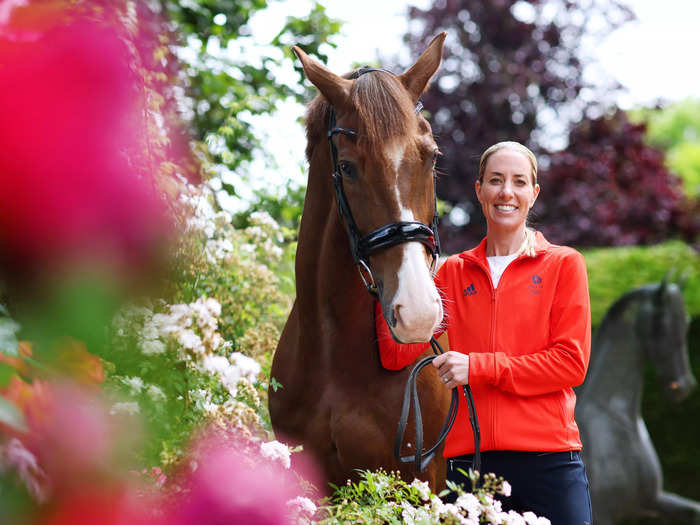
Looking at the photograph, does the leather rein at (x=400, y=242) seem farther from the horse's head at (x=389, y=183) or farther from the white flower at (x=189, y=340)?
the white flower at (x=189, y=340)

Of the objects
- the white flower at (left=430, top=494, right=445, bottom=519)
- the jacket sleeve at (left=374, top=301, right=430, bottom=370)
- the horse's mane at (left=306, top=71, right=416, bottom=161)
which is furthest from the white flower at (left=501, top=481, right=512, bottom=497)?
the horse's mane at (left=306, top=71, right=416, bottom=161)

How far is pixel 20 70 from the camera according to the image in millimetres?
588

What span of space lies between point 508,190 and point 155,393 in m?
1.48

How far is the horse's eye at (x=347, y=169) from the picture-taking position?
220cm

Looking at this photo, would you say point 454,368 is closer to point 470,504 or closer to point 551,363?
point 551,363

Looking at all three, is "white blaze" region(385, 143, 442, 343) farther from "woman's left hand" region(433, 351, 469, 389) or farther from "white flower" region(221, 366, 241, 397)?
"white flower" region(221, 366, 241, 397)

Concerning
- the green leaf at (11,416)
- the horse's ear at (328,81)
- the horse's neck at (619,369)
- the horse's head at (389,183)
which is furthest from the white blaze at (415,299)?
the horse's neck at (619,369)

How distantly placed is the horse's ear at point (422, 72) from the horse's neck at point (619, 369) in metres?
3.27

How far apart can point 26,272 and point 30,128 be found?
0.18 meters

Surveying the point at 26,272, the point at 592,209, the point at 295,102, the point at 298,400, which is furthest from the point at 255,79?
the point at 592,209

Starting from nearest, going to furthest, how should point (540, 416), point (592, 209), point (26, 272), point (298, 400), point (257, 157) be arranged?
point (26, 272), point (540, 416), point (298, 400), point (257, 157), point (592, 209)

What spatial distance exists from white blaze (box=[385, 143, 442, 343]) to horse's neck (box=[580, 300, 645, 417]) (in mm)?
3522

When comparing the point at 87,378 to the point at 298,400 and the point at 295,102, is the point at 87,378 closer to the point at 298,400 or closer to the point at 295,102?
the point at 298,400

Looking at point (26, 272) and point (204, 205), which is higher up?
point (204, 205)
